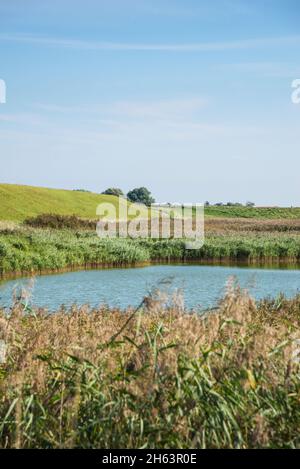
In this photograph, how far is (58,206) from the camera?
86.1 meters

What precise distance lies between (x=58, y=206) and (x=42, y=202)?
6.30 feet

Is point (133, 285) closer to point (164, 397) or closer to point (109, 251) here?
point (109, 251)

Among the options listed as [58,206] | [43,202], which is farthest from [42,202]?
[58,206]

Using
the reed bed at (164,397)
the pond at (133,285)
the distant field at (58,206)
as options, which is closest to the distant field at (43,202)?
the distant field at (58,206)

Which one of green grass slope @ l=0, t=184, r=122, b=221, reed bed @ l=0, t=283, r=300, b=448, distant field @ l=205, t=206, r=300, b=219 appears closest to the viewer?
reed bed @ l=0, t=283, r=300, b=448

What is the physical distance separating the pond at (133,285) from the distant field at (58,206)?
36.6 meters

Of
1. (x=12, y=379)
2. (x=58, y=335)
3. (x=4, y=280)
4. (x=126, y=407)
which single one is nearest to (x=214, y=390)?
(x=126, y=407)

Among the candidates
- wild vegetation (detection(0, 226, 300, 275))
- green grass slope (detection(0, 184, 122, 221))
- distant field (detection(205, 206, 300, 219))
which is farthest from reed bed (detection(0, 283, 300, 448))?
distant field (detection(205, 206, 300, 219))

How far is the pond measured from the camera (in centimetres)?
2356

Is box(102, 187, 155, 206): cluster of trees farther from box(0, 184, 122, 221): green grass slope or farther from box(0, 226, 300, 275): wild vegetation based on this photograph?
box(0, 226, 300, 275): wild vegetation

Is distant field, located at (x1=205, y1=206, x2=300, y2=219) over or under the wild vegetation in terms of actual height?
over

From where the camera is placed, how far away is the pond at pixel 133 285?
77.3 ft
